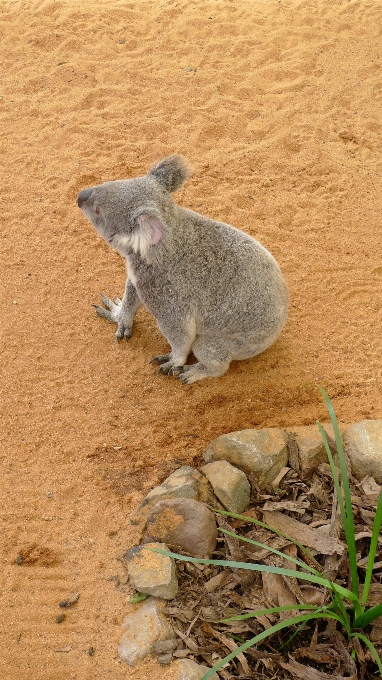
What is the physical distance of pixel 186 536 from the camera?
2.99 m

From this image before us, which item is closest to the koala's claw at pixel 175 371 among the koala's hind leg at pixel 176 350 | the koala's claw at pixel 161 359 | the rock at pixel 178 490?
the koala's hind leg at pixel 176 350

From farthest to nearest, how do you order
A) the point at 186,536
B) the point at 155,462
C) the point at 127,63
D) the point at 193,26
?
the point at 193,26
the point at 127,63
the point at 155,462
the point at 186,536

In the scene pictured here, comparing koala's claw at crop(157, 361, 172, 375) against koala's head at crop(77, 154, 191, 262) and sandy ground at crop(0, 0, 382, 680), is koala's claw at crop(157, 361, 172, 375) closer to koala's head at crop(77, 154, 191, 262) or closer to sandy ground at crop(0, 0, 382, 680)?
sandy ground at crop(0, 0, 382, 680)

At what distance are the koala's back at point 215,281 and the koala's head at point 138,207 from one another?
0.61 ft

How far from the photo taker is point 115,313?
449cm

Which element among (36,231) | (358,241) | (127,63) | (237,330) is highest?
(127,63)

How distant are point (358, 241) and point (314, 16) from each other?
413 centimetres

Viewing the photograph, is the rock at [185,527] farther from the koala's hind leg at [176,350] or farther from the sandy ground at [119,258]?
the koala's hind leg at [176,350]

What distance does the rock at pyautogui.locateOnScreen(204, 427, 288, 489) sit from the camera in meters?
3.29

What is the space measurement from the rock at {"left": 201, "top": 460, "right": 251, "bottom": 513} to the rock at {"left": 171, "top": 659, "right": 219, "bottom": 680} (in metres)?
0.77

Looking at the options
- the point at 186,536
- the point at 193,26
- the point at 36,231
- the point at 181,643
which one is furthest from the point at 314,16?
the point at 181,643

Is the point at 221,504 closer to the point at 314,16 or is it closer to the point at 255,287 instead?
the point at 255,287

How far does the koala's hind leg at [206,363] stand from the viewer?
13.3 ft

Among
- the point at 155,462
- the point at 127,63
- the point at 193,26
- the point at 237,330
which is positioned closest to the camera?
the point at 155,462
